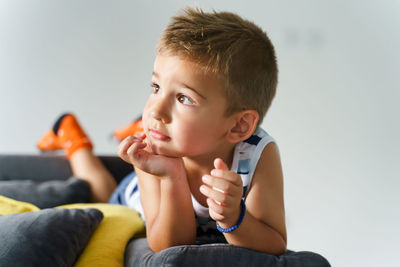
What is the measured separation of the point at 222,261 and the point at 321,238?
159cm

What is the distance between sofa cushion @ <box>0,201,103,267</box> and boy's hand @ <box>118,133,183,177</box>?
225 millimetres

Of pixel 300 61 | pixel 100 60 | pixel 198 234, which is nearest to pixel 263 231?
pixel 198 234

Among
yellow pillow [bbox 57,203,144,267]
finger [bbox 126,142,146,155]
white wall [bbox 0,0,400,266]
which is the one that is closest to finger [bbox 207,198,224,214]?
finger [bbox 126,142,146,155]

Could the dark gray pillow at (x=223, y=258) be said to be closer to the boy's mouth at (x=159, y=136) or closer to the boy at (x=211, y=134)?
the boy at (x=211, y=134)

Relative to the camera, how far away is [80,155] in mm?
1704

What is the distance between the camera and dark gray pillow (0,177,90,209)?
4.55ft

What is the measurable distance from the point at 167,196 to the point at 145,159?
0.32ft

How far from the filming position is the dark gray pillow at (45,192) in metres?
1.39

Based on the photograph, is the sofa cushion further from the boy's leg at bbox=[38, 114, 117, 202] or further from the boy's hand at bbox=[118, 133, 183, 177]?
the boy's leg at bbox=[38, 114, 117, 202]

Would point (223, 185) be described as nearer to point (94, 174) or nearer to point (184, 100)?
point (184, 100)

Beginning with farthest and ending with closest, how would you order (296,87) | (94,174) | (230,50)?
(296,87), (94,174), (230,50)

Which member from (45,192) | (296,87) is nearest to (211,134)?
(45,192)

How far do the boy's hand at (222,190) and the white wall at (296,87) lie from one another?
159 cm

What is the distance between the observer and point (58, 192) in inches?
56.6
